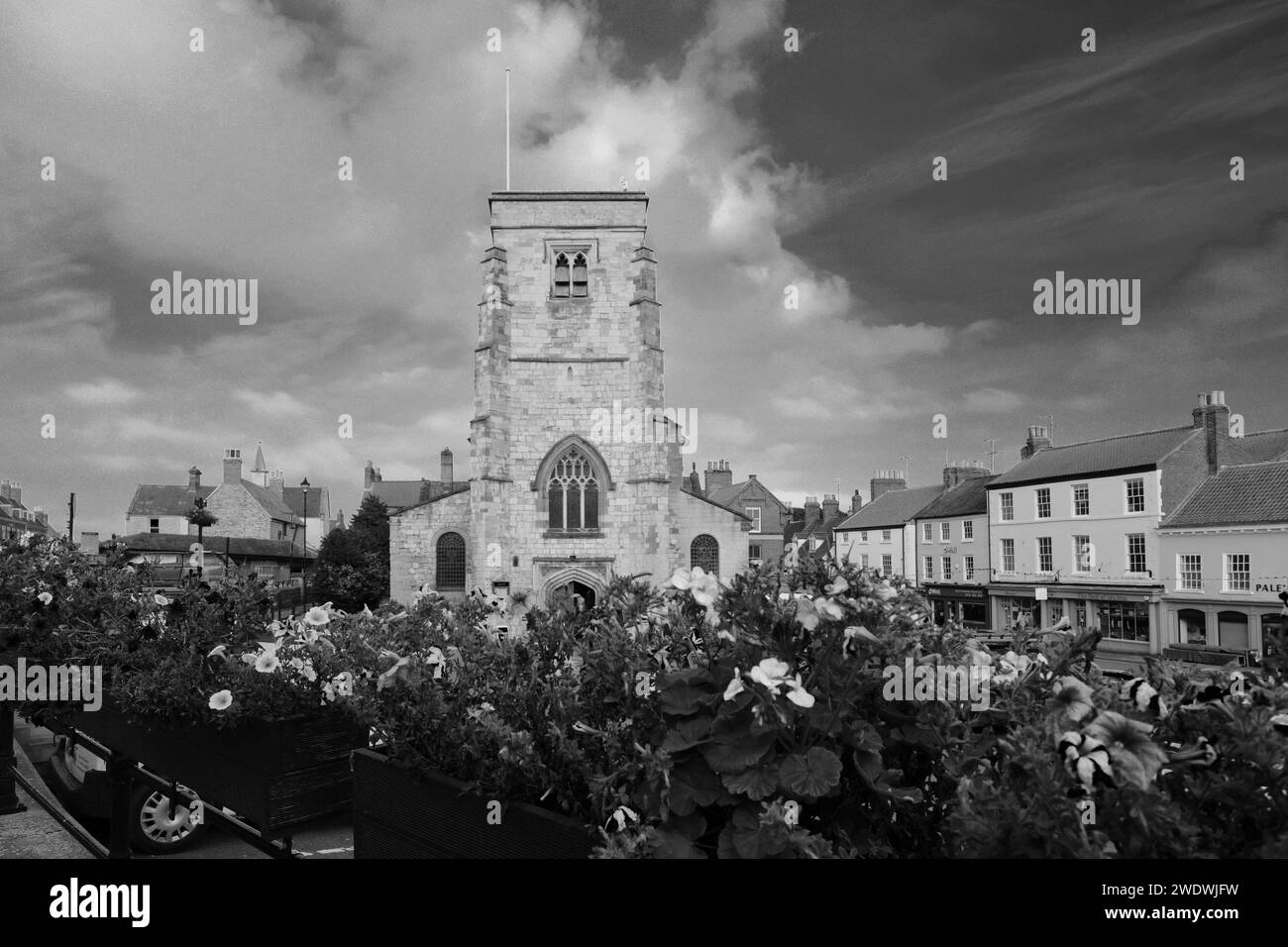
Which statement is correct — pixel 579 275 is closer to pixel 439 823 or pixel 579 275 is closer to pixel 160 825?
pixel 160 825

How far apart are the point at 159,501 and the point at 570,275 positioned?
4250 centimetres

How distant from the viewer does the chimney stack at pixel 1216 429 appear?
918 inches

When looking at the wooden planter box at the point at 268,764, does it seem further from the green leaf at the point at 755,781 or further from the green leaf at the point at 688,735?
the green leaf at the point at 755,781

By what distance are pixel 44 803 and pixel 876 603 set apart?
392cm

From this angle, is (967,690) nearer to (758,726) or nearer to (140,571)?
(758,726)

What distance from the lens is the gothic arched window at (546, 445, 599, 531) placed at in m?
27.7

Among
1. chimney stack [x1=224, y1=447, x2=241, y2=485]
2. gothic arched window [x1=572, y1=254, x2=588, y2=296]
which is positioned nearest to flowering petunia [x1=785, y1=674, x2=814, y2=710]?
gothic arched window [x1=572, y1=254, x2=588, y2=296]

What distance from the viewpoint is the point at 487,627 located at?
2959 mm

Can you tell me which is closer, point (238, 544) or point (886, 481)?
point (238, 544)

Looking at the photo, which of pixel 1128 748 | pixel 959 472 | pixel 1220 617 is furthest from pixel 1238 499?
pixel 1128 748

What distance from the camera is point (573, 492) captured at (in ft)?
91.4

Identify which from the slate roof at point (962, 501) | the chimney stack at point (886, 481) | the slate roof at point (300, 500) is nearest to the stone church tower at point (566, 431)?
the slate roof at point (962, 501)

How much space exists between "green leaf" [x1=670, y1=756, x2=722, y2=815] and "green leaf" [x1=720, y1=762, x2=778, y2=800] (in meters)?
0.05

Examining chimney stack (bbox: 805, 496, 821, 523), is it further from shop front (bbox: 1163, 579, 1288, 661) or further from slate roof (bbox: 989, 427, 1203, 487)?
shop front (bbox: 1163, 579, 1288, 661)
